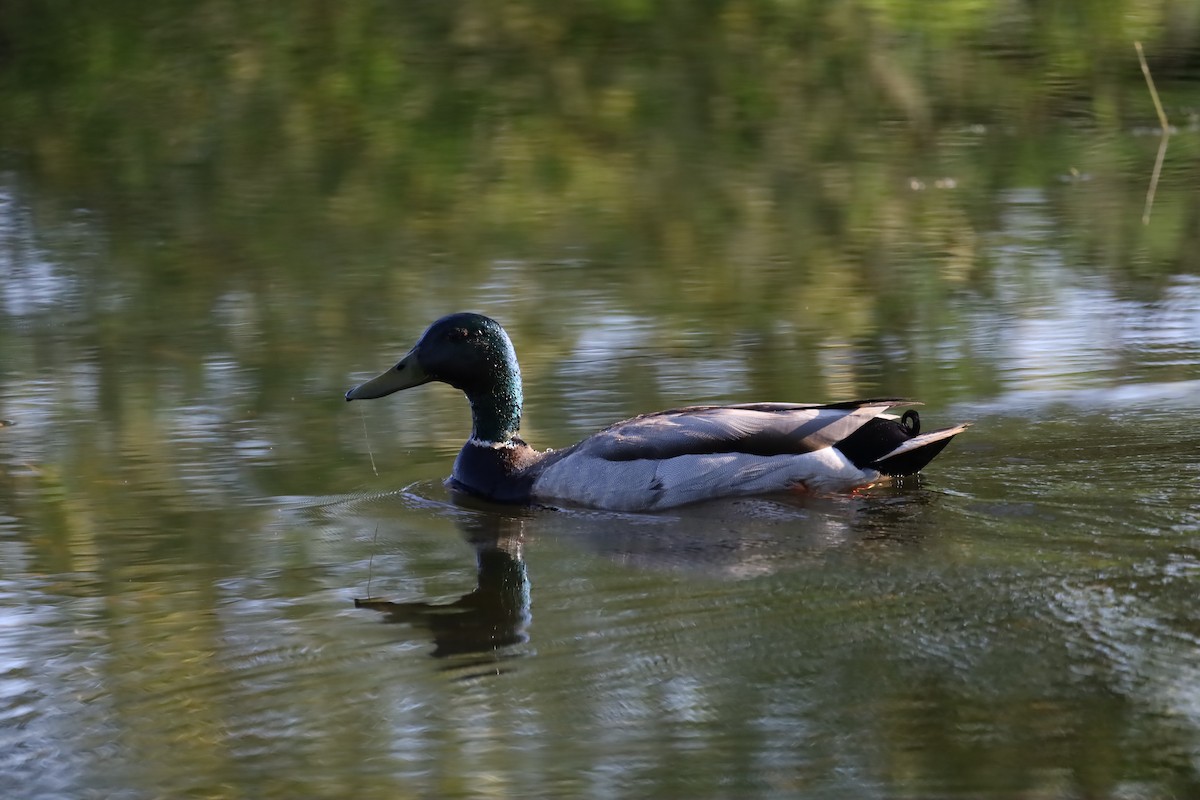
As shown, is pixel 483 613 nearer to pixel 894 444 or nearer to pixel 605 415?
pixel 894 444

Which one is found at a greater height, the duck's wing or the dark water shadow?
the duck's wing

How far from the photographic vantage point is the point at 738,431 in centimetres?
788

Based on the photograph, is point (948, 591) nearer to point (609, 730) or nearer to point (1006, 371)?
point (609, 730)

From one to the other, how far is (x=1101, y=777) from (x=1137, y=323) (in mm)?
6021

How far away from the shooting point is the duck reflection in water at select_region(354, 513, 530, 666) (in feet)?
19.5

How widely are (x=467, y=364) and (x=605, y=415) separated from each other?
76cm

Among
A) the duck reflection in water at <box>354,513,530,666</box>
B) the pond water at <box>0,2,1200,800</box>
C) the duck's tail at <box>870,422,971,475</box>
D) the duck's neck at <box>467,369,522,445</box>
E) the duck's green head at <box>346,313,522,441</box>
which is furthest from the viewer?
the duck's green head at <box>346,313,522,441</box>

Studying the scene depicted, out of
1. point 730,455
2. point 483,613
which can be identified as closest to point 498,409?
point 730,455

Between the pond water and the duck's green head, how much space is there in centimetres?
36

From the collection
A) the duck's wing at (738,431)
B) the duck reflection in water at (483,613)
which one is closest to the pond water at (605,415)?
the duck reflection in water at (483,613)

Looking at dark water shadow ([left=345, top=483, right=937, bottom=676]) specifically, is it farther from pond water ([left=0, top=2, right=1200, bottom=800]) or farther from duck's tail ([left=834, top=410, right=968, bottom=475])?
duck's tail ([left=834, top=410, right=968, bottom=475])

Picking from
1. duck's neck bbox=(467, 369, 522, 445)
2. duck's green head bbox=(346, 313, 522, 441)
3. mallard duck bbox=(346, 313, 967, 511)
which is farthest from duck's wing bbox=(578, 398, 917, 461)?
duck's green head bbox=(346, 313, 522, 441)

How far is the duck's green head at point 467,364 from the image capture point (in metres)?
8.68

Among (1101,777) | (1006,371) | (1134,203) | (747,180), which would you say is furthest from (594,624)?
(747,180)
